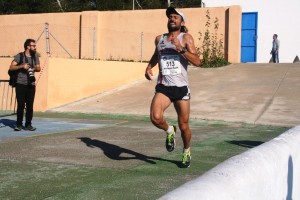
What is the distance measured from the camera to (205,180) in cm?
222

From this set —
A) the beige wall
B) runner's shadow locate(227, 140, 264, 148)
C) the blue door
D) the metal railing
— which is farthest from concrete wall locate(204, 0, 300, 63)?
runner's shadow locate(227, 140, 264, 148)

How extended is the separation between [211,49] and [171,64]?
1560cm

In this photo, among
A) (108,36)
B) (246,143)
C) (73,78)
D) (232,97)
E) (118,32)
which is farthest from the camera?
(118,32)

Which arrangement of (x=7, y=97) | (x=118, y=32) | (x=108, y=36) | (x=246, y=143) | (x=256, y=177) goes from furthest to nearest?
(x=118, y=32), (x=108, y=36), (x=7, y=97), (x=246, y=143), (x=256, y=177)

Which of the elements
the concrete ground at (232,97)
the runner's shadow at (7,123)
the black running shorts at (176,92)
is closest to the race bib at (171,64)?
the black running shorts at (176,92)

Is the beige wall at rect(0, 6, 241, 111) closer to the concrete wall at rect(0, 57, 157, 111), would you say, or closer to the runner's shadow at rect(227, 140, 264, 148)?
the concrete wall at rect(0, 57, 157, 111)

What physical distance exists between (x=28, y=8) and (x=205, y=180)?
43.4 meters

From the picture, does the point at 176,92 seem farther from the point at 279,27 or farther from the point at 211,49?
the point at 279,27

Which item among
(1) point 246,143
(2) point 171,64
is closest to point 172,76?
(2) point 171,64

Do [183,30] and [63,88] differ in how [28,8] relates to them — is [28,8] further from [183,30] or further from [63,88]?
[183,30]

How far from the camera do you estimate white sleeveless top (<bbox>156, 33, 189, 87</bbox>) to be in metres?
5.53

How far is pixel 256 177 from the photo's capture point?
285 cm

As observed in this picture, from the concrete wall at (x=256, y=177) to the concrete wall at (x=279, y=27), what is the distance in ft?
63.5

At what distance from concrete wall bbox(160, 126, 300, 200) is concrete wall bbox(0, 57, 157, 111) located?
1055 cm
